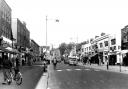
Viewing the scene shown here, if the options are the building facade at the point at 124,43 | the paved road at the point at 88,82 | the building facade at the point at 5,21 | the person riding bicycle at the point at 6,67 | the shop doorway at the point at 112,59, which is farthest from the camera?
the shop doorway at the point at 112,59

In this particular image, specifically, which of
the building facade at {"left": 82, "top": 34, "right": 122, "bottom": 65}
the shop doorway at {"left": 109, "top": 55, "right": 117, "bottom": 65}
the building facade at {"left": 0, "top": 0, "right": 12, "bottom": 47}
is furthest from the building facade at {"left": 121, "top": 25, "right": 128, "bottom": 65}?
the building facade at {"left": 0, "top": 0, "right": 12, "bottom": 47}

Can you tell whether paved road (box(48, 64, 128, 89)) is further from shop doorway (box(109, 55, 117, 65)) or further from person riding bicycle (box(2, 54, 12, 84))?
shop doorway (box(109, 55, 117, 65))

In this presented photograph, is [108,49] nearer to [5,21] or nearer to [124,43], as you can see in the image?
[124,43]

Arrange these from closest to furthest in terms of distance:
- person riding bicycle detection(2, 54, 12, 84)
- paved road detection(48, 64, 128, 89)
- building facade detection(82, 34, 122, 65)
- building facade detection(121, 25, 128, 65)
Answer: person riding bicycle detection(2, 54, 12, 84)
paved road detection(48, 64, 128, 89)
building facade detection(121, 25, 128, 65)
building facade detection(82, 34, 122, 65)

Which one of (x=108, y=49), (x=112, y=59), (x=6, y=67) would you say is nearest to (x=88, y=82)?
(x=6, y=67)

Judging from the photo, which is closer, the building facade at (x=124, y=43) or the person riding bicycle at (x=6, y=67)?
the person riding bicycle at (x=6, y=67)

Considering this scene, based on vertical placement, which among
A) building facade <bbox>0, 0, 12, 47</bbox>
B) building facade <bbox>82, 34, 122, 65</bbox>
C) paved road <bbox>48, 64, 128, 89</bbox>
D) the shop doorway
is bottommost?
paved road <bbox>48, 64, 128, 89</bbox>

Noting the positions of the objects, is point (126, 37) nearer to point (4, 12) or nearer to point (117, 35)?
point (117, 35)

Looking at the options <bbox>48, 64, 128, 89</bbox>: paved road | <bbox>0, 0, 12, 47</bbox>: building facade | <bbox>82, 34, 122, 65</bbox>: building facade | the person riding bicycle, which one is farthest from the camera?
<bbox>82, 34, 122, 65</bbox>: building facade

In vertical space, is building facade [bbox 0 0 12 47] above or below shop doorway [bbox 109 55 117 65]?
above

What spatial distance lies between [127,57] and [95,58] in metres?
25.8

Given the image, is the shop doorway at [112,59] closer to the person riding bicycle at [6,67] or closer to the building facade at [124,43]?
the building facade at [124,43]

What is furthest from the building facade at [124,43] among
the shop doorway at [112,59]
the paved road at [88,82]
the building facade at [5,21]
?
the paved road at [88,82]

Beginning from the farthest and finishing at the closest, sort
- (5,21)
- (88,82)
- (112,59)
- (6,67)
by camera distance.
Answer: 1. (112,59)
2. (5,21)
3. (88,82)
4. (6,67)
